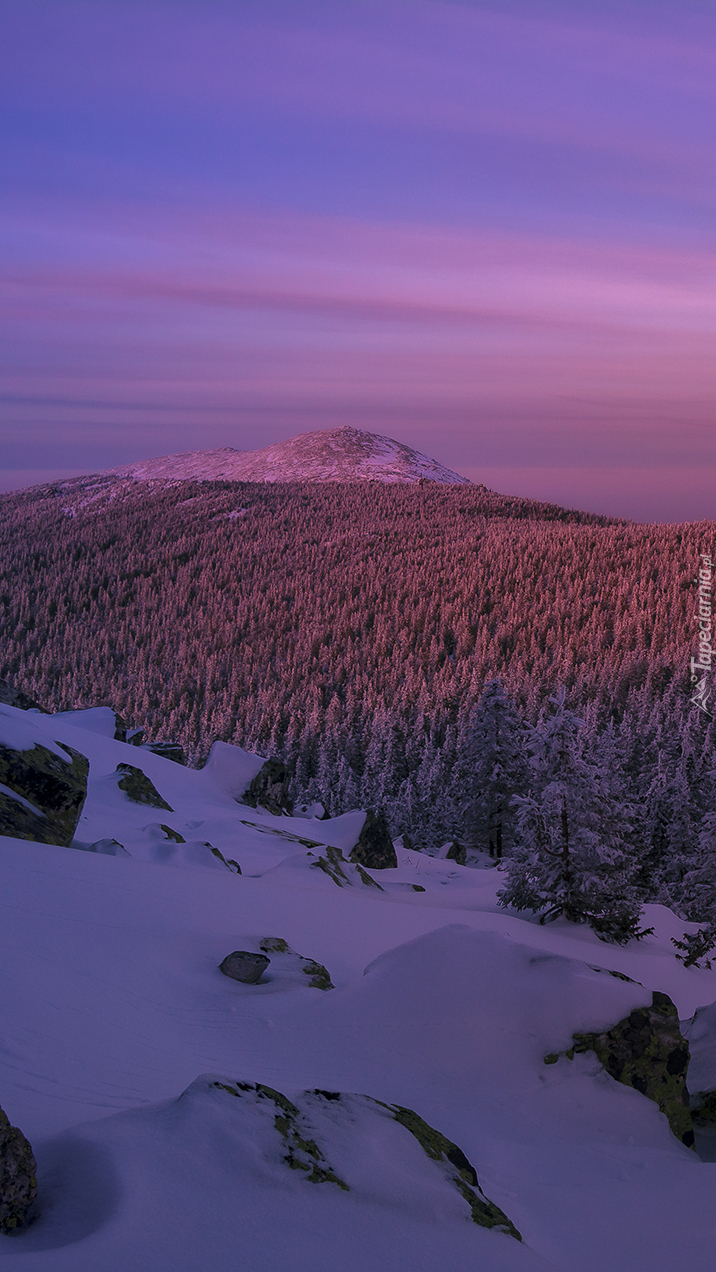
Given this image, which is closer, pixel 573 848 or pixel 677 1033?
pixel 677 1033

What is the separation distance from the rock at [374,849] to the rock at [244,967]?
17031mm

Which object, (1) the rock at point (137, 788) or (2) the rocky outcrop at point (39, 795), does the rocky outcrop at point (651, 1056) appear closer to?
(2) the rocky outcrop at point (39, 795)

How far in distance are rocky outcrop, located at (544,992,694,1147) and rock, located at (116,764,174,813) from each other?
14.9 m

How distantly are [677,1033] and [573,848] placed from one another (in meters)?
11.0

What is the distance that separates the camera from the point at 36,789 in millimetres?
12938

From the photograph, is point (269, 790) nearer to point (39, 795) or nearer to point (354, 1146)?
point (39, 795)

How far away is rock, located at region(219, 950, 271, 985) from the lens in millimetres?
9359

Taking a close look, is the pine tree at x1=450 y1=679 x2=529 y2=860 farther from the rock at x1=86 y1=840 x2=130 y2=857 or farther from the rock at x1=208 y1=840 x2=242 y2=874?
the rock at x1=86 y1=840 x2=130 y2=857

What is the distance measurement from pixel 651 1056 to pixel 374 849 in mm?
19262

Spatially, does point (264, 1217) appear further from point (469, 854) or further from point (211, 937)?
point (469, 854)

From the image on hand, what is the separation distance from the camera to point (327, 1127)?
16.4ft

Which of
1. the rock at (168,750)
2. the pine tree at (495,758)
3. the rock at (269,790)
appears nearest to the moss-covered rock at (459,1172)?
the rock at (269,790)

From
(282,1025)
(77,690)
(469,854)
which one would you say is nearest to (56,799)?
(282,1025)

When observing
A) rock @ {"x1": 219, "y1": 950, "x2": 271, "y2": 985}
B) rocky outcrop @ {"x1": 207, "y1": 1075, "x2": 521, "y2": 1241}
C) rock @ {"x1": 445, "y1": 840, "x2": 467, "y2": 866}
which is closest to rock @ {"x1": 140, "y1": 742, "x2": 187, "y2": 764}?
rock @ {"x1": 445, "y1": 840, "x2": 467, "y2": 866}
